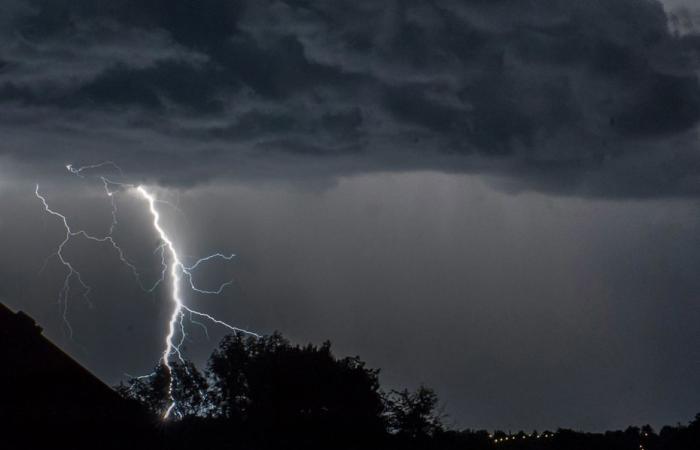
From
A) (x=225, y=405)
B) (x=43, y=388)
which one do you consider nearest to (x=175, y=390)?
(x=225, y=405)

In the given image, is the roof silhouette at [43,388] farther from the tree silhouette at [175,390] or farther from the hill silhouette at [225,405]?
the tree silhouette at [175,390]

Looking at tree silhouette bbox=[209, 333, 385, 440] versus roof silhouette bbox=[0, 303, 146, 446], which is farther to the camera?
tree silhouette bbox=[209, 333, 385, 440]

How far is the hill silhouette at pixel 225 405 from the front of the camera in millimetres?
21719

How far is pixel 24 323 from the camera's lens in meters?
22.6

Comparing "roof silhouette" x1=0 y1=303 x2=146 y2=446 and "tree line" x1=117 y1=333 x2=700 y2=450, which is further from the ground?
"tree line" x1=117 y1=333 x2=700 y2=450

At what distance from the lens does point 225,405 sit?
45.0 m

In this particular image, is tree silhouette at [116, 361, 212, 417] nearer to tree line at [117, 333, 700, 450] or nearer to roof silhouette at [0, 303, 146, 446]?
tree line at [117, 333, 700, 450]

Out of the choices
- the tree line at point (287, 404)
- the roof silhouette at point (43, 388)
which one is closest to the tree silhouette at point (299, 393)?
the tree line at point (287, 404)

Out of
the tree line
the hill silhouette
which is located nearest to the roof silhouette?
the hill silhouette

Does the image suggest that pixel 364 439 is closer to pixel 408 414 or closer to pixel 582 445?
pixel 408 414

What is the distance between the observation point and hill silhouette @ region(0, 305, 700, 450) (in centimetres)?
2172

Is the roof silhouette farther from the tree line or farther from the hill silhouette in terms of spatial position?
the tree line

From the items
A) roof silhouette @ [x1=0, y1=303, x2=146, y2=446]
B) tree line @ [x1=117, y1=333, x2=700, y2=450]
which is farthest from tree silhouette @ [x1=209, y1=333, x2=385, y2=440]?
roof silhouette @ [x1=0, y1=303, x2=146, y2=446]

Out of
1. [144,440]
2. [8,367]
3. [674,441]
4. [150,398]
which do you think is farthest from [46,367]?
[674,441]
